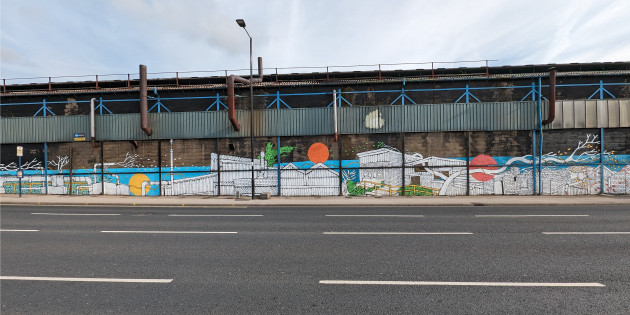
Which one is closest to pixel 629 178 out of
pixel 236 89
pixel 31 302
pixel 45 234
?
pixel 236 89

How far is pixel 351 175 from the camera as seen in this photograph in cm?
1786

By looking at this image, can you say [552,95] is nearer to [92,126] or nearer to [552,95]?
[552,95]

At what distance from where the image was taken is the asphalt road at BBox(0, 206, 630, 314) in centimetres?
398

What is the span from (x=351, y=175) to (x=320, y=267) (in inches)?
500

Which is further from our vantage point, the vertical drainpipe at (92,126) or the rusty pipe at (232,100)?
the vertical drainpipe at (92,126)

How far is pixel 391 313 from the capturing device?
146 inches

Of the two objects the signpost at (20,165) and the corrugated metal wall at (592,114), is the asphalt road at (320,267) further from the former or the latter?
the signpost at (20,165)

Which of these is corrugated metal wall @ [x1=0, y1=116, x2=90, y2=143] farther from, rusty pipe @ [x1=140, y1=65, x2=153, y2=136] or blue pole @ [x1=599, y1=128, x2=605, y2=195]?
blue pole @ [x1=599, y1=128, x2=605, y2=195]

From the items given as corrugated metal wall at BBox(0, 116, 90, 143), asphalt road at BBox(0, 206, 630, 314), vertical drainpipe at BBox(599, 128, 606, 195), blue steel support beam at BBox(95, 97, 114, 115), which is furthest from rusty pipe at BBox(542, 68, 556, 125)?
corrugated metal wall at BBox(0, 116, 90, 143)

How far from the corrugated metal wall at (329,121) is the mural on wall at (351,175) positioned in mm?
1205

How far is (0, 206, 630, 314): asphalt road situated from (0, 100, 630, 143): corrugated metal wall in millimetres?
9139

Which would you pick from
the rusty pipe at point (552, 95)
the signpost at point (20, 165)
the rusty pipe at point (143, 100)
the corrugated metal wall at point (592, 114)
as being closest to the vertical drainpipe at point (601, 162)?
the corrugated metal wall at point (592, 114)

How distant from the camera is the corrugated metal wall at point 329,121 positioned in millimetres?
16969

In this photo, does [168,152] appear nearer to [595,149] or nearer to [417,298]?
[417,298]
